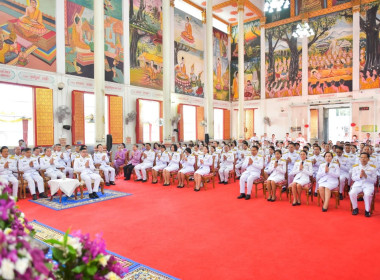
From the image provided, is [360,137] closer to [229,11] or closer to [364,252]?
[229,11]

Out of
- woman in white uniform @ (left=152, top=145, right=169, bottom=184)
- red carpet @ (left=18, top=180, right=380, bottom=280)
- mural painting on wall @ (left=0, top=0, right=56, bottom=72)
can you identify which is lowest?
red carpet @ (left=18, top=180, right=380, bottom=280)

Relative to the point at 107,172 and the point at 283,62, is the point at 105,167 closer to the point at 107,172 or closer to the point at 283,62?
the point at 107,172

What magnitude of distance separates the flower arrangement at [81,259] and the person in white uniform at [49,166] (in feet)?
23.1

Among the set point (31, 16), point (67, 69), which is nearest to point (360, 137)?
point (67, 69)

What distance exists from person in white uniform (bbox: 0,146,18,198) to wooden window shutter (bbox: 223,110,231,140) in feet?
48.4

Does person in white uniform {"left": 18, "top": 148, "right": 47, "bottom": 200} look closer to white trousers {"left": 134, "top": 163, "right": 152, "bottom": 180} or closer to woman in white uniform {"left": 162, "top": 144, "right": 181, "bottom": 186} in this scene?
white trousers {"left": 134, "top": 163, "right": 152, "bottom": 180}

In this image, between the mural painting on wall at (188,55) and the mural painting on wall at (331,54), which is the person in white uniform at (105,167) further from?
the mural painting on wall at (331,54)

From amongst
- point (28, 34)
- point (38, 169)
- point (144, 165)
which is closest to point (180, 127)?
point (144, 165)

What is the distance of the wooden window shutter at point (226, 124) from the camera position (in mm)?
20438

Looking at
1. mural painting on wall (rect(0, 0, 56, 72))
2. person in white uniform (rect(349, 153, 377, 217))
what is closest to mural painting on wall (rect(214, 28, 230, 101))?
mural painting on wall (rect(0, 0, 56, 72))

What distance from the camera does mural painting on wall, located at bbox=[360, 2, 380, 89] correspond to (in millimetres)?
15148

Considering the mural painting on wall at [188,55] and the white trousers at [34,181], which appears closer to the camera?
the white trousers at [34,181]

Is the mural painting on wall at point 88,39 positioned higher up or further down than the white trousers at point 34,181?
higher up

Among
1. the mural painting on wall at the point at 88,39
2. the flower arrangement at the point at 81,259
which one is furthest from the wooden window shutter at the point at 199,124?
the flower arrangement at the point at 81,259
